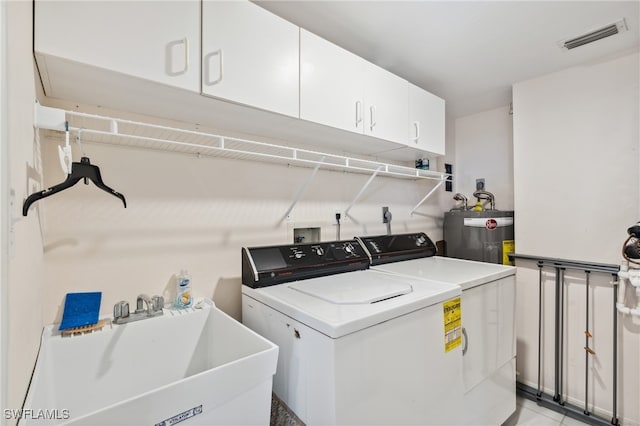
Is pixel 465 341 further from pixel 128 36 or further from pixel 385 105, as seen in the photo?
pixel 128 36

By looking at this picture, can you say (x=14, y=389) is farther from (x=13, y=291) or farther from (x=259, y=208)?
(x=259, y=208)

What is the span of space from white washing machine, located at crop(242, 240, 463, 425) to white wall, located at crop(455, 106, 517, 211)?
1.89 m

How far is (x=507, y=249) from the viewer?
2436mm

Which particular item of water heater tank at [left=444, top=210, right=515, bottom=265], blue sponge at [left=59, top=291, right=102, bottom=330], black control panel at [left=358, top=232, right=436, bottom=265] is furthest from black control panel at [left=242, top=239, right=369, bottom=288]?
water heater tank at [left=444, top=210, right=515, bottom=265]

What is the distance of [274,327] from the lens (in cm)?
124

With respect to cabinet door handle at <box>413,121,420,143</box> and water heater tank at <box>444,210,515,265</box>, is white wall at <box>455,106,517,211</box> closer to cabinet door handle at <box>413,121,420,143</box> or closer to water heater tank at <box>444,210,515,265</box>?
water heater tank at <box>444,210,515,265</box>

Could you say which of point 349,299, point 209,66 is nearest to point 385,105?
point 209,66

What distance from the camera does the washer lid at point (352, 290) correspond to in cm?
121

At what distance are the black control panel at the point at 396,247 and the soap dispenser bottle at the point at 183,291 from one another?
3.68ft

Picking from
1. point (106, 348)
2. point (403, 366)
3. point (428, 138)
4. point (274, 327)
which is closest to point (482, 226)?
point (428, 138)

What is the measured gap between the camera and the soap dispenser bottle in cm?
138

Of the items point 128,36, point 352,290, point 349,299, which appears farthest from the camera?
point 352,290

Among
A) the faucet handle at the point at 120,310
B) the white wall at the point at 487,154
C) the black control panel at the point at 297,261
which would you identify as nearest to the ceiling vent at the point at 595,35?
the white wall at the point at 487,154

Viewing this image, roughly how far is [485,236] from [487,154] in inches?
37.4
